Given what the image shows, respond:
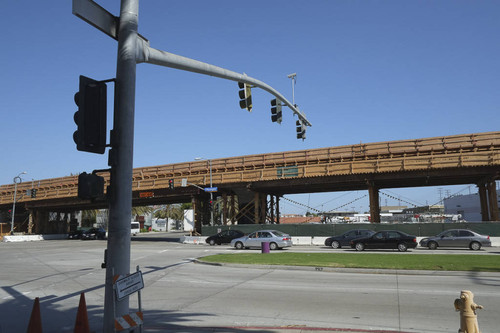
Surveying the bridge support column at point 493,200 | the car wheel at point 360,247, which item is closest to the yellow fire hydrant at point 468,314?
the car wheel at point 360,247

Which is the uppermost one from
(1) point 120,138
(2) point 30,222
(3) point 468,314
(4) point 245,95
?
(4) point 245,95

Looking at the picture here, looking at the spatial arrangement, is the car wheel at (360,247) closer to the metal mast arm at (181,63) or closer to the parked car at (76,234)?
the metal mast arm at (181,63)

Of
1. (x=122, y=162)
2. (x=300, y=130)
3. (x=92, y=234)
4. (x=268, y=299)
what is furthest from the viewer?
(x=92, y=234)

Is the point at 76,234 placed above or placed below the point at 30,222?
below

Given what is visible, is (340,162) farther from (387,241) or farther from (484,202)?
(387,241)

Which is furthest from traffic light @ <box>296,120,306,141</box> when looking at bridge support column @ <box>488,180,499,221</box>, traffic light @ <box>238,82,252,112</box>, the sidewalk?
bridge support column @ <box>488,180,499,221</box>

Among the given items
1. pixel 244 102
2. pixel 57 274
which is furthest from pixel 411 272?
pixel 57 274

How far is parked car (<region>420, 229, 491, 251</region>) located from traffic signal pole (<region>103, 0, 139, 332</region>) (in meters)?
26.5

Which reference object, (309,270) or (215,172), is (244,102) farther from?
(215,172)

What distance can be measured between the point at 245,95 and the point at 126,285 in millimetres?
7004

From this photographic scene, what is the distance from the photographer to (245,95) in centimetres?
1130

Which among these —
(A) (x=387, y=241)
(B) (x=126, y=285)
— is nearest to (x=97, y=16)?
(B) (x=126, y=285)

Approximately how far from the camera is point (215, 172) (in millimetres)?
48688

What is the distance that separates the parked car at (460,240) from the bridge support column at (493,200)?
10.1m
